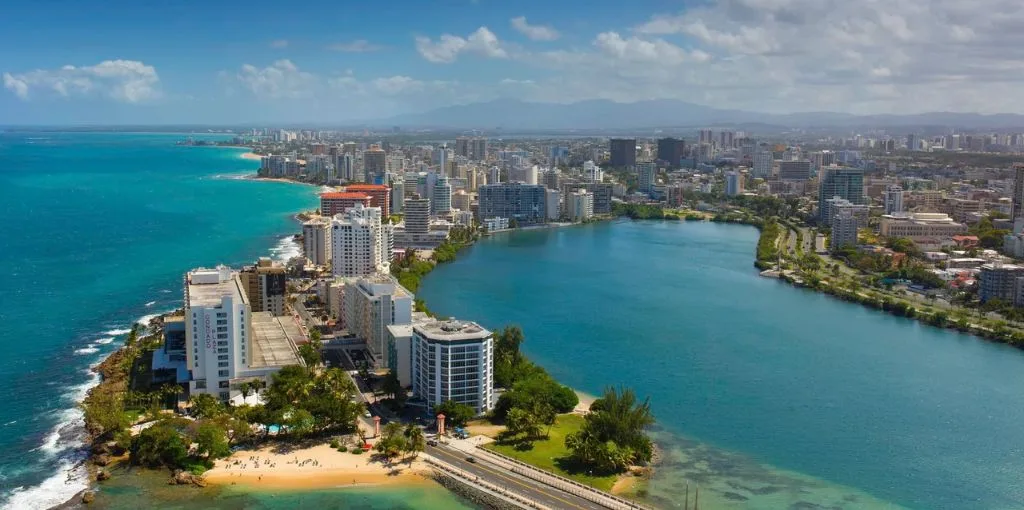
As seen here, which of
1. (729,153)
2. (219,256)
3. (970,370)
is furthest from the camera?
(729,153)

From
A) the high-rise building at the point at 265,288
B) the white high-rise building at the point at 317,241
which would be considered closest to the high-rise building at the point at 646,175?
the white high-rise building at the point at 317,241

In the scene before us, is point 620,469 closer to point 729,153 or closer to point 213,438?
point 213,438

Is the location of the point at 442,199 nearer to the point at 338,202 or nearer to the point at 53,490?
the point at 338,202

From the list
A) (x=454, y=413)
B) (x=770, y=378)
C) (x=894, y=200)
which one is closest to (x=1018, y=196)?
(x=894, y=200)

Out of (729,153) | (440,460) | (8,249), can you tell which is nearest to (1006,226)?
(440,460)

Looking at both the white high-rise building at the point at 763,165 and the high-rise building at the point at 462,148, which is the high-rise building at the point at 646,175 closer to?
the white high-rise building at the point at 763,165

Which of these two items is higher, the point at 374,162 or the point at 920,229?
the point at 374,162

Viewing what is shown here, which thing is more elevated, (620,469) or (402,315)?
(402,315)
